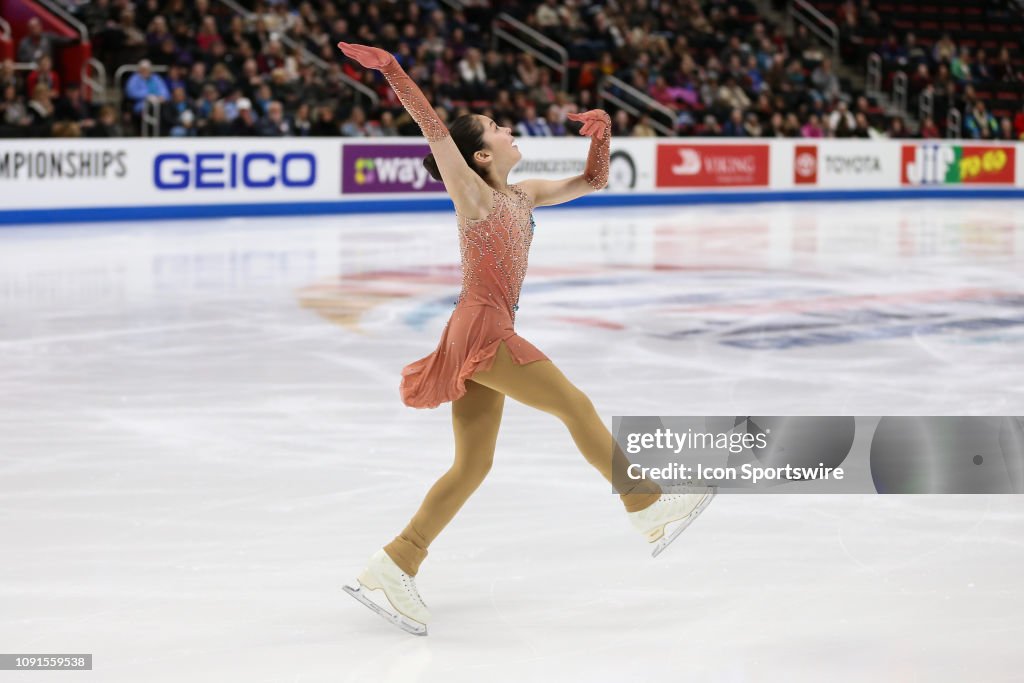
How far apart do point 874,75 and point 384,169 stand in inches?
496

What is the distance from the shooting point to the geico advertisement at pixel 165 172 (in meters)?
15.6

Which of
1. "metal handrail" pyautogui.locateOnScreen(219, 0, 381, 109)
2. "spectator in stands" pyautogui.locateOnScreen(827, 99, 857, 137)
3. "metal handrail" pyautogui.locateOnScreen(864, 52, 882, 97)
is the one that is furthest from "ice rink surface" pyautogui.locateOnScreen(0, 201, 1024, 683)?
"metal handrail" pyautogui.locateOnScreen(864, 52, 882, 97)

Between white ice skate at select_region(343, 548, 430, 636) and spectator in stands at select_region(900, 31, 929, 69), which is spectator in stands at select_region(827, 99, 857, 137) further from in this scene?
white ice skate at select_region(343, 548, 430, 636)

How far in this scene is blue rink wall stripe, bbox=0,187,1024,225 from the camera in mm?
16016

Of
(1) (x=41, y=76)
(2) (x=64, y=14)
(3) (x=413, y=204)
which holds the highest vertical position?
(2) (x=64, y=14)

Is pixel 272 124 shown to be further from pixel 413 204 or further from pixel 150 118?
pixel 413 204

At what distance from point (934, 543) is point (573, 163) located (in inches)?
625

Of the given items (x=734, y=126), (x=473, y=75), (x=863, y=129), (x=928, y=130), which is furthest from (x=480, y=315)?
(x=928, y=130)

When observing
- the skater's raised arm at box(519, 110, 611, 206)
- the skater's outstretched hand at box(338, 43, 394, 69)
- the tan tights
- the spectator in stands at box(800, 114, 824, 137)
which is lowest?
the tan tights

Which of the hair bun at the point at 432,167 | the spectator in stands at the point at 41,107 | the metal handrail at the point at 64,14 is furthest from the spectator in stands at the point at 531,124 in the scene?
the hair bun at the point at 432,167

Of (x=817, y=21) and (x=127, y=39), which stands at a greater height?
(x=817, y=21)

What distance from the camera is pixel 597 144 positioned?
4.21 m

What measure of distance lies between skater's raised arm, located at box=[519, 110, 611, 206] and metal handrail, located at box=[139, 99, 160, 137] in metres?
13.6

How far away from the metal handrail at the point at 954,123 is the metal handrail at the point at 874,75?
1.77 m
